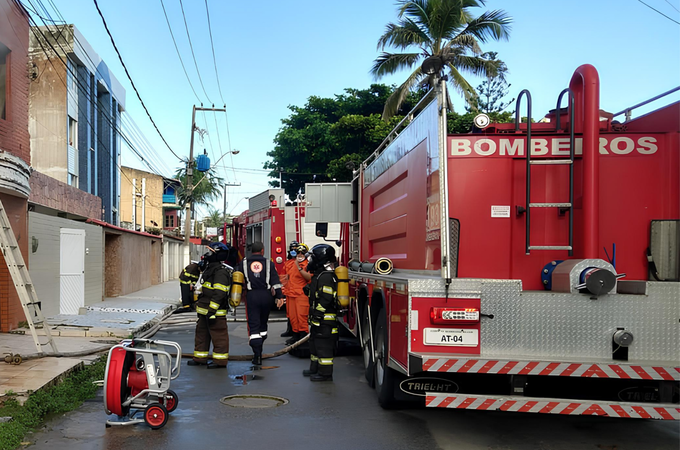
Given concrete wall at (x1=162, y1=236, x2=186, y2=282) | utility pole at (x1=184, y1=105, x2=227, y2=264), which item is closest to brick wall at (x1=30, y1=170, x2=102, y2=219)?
utility pole at (x1=184, y1=105, x2=227, y2=264)

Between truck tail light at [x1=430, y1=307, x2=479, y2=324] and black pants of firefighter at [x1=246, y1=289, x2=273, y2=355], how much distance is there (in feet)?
14.5

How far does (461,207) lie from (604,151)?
1.35 metres

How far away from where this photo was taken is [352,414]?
6.10 m

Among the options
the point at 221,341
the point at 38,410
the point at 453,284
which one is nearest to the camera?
the point at 453,284

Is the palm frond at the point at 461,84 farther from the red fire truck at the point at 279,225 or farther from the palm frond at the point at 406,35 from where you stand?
the red fire truck at the point at 279,225

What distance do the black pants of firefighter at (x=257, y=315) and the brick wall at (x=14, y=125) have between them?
4802 millimetres

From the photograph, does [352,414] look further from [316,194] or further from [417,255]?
[316,194]

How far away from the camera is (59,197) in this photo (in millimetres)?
15125

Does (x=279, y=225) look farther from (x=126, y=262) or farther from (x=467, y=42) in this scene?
(x=467, y=42)

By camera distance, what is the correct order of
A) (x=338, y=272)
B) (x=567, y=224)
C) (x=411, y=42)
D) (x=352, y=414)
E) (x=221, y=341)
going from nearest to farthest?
(x=567, y=224) → (x=352, y=414) → (x=338, y=272) → (x=221, y=341) → (x=411, y=42)

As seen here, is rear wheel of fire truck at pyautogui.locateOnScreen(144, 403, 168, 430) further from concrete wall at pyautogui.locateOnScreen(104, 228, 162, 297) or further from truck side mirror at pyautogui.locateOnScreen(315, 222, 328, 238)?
concrete wall at pyautogui.locateOnScreen(104, 228, 162, 297)

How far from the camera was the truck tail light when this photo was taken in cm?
476

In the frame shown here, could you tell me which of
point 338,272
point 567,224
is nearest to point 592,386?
point 567,224

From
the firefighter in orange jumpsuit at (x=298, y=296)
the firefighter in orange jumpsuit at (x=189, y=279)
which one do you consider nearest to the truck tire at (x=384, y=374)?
the firefighter in orange jumpsuit at (x=189, y=279)
